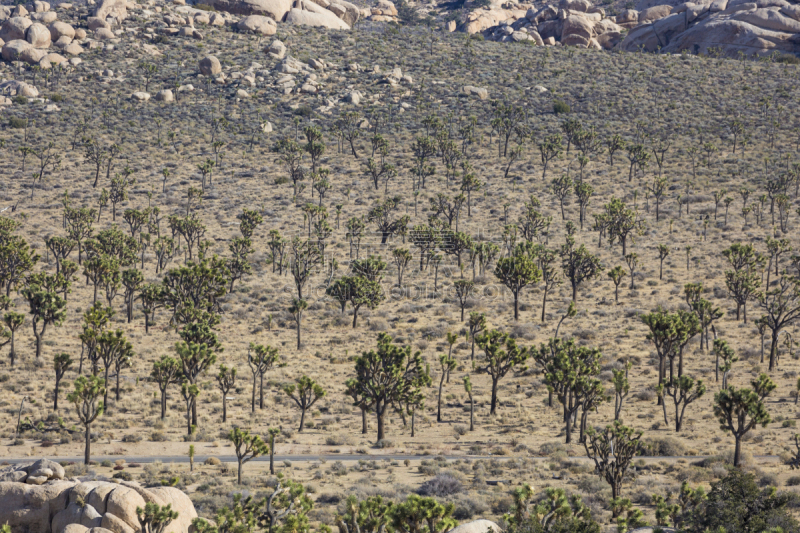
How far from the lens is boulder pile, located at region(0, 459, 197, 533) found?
1009 inches

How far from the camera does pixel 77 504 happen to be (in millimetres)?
26203

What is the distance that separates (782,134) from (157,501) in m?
127

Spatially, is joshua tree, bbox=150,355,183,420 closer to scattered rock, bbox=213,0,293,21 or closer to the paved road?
the paved road

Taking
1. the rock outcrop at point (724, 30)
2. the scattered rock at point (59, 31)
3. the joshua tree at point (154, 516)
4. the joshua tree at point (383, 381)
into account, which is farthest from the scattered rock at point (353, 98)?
the joshua tree at point (154, 516)

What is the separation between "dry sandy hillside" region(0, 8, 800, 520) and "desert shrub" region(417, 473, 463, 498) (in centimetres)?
128

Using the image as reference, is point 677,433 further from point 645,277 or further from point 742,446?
point 645,277

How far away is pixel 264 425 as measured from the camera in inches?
1864

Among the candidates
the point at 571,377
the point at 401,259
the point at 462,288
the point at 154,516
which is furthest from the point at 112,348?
the point at 401,259

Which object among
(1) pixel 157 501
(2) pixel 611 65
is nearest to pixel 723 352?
(1) pixel 157 501

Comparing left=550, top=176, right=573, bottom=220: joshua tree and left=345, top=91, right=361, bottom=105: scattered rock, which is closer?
left=550, top=176, right=573, bottom=220: joshua tree

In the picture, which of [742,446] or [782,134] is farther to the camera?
[782,134]

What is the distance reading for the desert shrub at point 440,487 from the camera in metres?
34.0

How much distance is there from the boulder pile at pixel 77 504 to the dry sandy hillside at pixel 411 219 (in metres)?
4.55

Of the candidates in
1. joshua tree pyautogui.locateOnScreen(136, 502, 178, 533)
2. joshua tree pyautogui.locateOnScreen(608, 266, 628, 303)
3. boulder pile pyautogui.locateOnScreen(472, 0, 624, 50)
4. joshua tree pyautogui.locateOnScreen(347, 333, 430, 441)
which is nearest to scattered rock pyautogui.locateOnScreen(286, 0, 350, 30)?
boulder pile pyautogui.locateOnScreen(472, 0, 624, 50)
